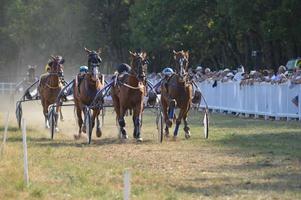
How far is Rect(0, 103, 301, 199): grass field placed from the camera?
12055 millimetres

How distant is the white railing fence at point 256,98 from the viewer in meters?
28.9

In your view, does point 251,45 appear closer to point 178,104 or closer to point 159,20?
point 159,20

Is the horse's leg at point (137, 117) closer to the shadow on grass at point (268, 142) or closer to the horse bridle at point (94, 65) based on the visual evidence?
the horse bridle at point (94, 65)

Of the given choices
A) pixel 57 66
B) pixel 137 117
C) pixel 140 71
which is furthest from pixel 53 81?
pixel 140 71

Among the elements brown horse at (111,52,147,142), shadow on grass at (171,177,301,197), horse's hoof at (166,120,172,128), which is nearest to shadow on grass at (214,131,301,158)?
horse's hoof at (166,120,172,128)

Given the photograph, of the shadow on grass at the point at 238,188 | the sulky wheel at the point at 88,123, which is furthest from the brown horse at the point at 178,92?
the shadow on grass at the point at 238,188

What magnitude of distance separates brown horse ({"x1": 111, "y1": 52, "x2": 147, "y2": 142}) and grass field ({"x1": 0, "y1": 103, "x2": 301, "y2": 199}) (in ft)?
2.01

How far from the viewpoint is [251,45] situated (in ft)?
172

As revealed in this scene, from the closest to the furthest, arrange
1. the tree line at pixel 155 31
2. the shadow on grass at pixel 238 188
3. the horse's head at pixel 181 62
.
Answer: the shadow on grass at pixel 238 188 → the horse's head at pixel 181 62 → the tree line at pixel 155 31

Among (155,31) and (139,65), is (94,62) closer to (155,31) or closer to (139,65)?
(139,65)

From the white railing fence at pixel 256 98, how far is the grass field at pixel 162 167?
5.19 metres

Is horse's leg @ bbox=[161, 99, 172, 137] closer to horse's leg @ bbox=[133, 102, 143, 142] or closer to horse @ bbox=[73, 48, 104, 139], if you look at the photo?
horse's leg @ bbox=[133, 102, 143, 142]

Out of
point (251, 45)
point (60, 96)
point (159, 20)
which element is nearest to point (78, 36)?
point (159, 20)

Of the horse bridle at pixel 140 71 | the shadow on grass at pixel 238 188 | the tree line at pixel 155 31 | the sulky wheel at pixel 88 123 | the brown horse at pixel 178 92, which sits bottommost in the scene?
the shadow on grass at pixel 238 188
